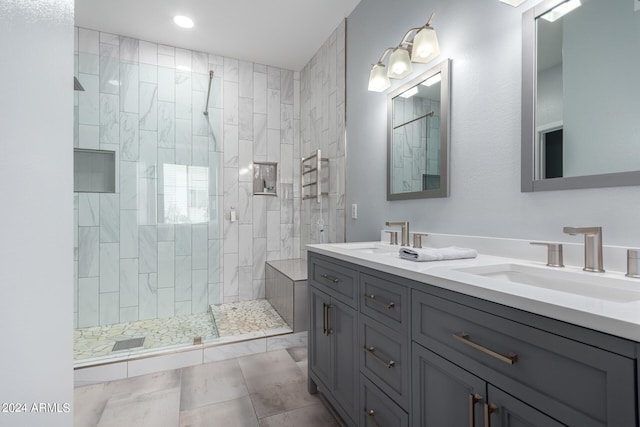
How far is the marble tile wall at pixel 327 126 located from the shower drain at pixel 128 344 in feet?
5.54

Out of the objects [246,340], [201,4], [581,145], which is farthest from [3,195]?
[201,4]

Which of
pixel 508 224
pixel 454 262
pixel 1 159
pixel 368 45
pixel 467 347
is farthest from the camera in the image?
pixel 368 45

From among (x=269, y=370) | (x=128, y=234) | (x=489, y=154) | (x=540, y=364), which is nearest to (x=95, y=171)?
(x=128, y=234)

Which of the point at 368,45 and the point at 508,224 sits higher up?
the point at 368,45

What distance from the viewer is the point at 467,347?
78 cm

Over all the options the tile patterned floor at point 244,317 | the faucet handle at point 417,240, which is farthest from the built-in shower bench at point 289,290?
the faucet handle at point 417,240

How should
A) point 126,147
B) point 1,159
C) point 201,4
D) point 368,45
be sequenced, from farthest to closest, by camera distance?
point 126,147
point 201,4
point 368,45
point 1,159

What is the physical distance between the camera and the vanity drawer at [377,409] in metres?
1.04

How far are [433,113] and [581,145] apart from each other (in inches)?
28.4

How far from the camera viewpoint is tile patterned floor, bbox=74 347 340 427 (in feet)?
5.14

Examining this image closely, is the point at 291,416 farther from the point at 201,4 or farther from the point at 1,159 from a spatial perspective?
the point at 201,4

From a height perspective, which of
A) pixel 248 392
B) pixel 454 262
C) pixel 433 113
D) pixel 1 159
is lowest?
pixel 248 392

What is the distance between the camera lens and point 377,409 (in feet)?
3.79

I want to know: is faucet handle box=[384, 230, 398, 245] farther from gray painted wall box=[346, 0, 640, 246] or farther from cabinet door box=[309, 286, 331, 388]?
cabinet door box=[309, 286, 331, 388]
